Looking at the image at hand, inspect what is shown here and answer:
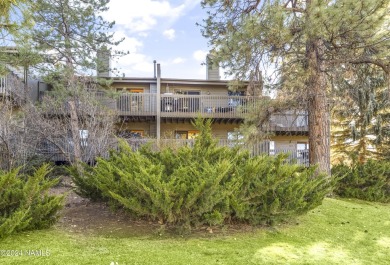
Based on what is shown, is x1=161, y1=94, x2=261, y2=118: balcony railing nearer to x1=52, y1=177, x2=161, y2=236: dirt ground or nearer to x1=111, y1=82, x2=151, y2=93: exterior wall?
x1=111, y1=82, x2=151, y2=93: exterior wall

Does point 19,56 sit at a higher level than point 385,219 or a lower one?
higher

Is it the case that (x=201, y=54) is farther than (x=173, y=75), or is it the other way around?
(x=173, y=75)

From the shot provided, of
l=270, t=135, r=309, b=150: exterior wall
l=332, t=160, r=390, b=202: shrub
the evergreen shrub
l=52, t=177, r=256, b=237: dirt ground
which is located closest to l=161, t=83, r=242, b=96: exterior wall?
l=270, t=135, r=309, b=150: exterior wall

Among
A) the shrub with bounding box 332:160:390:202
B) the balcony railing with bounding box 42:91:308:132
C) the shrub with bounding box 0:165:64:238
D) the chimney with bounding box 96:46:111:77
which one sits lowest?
the shrub with bounding box 332:160:390:202

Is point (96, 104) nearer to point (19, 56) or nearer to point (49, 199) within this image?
point (19, 56)

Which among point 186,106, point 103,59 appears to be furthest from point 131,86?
point 186,106

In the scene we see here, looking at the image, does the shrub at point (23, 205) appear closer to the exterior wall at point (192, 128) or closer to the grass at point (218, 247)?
the grass at point (218, 247)

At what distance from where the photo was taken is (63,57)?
1352 centimetres

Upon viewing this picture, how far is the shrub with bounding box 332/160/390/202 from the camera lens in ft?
30.1

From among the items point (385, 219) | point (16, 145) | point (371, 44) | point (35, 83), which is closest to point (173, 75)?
point (35, 83)

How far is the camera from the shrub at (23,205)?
3.71m

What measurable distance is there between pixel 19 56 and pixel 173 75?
8.55 meters

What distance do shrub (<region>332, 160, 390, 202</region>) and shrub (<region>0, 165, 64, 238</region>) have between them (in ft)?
26.5

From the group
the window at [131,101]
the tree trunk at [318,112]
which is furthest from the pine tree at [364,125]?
the window at [131,101]
